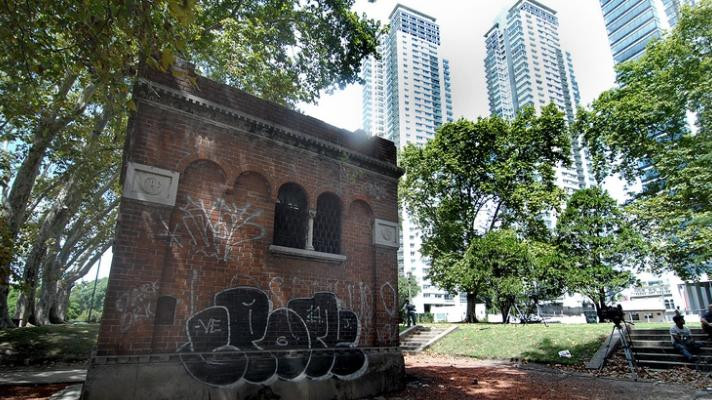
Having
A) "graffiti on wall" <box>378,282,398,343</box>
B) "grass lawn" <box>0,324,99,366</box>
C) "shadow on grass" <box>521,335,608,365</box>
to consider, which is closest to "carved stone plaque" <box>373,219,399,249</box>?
"graffiti on wall" <box>378,282,398,343</box>

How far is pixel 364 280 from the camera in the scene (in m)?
8.69

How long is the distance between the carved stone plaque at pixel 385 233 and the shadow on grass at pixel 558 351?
23.3 ft

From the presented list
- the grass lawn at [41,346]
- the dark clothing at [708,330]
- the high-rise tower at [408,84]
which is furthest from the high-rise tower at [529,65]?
the grass lawn at [41,346]

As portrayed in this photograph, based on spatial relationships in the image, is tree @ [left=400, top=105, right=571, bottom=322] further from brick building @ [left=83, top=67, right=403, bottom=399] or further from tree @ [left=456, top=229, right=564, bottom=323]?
brick building @ [left=83, top=67, right=403, bottom=399]

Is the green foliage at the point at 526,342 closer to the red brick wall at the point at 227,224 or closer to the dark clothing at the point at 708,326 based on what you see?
the dark clothing at the point at 708,326

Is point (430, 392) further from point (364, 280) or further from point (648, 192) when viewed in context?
point (648, 192)

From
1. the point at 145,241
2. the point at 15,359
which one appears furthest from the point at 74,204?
the point at 145,241

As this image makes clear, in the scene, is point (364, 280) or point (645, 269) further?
point (645, 269)

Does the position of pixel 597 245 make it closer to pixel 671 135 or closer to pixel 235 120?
pixel 671 135

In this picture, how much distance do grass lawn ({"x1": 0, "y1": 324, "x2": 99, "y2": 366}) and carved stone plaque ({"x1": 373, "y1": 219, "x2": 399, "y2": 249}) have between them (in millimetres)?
11662

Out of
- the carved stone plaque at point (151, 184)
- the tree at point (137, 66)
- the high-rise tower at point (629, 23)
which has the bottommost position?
the carved stone plaque at point (151, 184)

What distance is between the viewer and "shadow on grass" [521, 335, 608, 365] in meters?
11.6

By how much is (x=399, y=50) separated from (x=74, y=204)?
97932mm

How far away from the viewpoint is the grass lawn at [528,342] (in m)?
12.3
